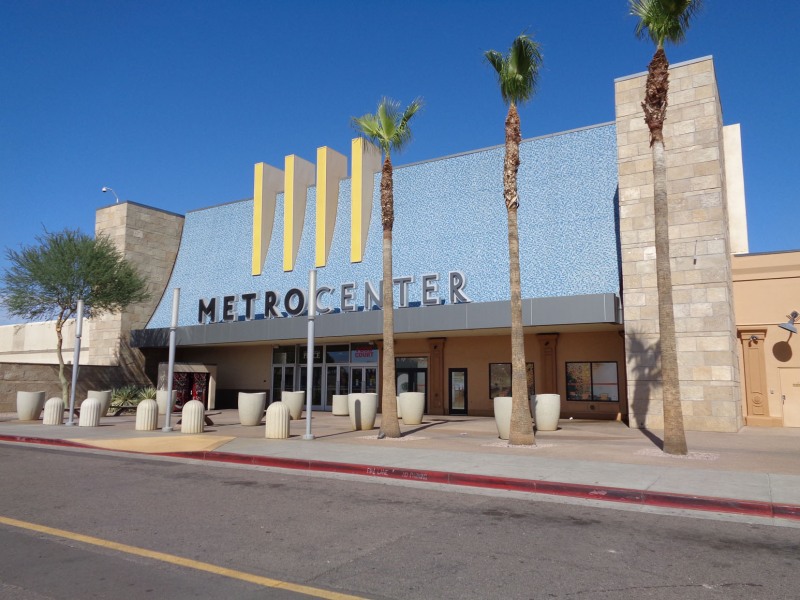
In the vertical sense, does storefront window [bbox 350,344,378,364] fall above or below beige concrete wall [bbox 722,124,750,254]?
below

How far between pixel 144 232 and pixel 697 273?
29.1m

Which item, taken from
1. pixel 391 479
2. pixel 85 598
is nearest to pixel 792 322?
pixel 391 479

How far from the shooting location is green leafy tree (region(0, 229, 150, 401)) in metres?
29.0

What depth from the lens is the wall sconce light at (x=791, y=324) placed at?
21172 mm

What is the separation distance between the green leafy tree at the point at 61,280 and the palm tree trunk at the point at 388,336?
18.0m

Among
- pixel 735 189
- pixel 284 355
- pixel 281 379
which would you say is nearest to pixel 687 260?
pixel 735 189

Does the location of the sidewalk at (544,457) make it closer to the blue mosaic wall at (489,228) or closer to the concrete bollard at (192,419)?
the concrete bollard at (192,419)

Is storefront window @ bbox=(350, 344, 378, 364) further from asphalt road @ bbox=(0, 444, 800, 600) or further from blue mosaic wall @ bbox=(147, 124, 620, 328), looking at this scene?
asphalt road @ bbox=(0, 444, 800, 600)

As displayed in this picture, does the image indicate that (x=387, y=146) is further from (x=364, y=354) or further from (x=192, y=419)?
(x=364, y=354)

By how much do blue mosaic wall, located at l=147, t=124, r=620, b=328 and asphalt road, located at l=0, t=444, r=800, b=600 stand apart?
16.2 m

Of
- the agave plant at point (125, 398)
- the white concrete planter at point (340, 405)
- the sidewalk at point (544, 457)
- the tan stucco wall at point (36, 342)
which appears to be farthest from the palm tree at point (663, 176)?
the tan stucco wall at point (36, 342)

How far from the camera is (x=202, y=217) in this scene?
37.6m

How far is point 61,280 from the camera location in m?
28.8

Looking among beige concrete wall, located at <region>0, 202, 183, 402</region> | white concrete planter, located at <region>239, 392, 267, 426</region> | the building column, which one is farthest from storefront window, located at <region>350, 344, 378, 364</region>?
beige concrete wall, located at <region>0, 202, 183, 402</region>
